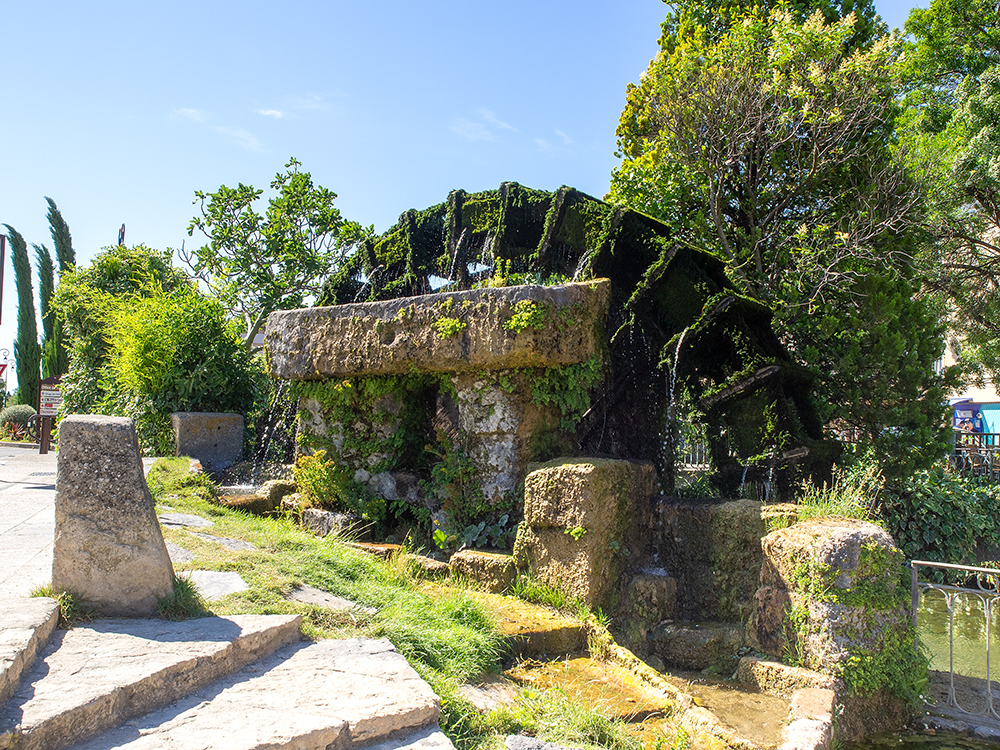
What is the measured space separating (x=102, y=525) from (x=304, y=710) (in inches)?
51.7

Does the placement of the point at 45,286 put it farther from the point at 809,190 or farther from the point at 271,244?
the point at 809,190

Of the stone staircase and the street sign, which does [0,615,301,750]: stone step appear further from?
the street sign

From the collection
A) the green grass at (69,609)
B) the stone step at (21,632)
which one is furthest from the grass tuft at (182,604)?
the stone step at (21,632)

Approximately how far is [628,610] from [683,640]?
0.43 meters

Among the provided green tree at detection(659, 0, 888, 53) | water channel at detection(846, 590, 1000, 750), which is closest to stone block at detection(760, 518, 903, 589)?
water channel at detection(846, 590, 1000, 750)

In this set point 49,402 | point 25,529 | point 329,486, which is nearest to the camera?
point 25,529

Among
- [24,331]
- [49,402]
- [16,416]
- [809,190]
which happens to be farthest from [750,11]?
[24,331]

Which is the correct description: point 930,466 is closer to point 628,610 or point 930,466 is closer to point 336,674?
point 628,610

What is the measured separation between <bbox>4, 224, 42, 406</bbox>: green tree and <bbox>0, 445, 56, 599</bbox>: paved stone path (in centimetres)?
1663

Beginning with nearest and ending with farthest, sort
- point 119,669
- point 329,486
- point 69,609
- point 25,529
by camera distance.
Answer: point 119,669 < point 69,609 < point 25,529 < point 329,486

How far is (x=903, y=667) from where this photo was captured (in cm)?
421

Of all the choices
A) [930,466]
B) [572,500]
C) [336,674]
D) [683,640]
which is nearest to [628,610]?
[683,640]

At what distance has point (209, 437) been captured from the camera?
8.36 m

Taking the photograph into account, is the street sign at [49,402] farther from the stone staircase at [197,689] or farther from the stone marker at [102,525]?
the stone staircase at [197,689]
